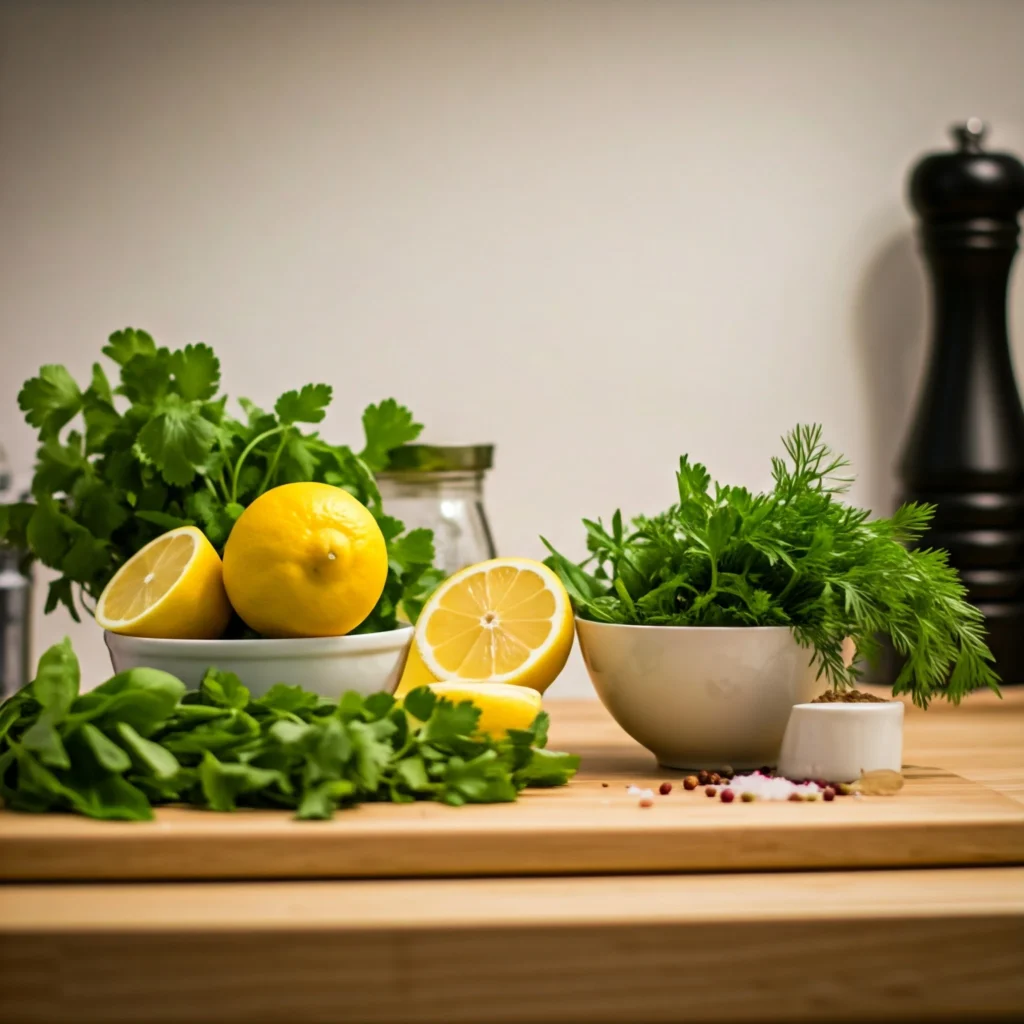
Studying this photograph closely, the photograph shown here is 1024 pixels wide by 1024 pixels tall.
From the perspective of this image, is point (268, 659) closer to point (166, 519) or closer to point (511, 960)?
point (166, 519)

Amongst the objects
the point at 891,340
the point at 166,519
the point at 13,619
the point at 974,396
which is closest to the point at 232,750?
the point at 166,519

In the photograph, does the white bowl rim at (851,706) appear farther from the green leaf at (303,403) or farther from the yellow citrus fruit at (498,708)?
the green leaf at (303,403)

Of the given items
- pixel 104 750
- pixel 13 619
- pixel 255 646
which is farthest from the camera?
pixel 13 619

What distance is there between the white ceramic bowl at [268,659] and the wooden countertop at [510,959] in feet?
0.63

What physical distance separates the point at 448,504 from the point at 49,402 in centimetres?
35

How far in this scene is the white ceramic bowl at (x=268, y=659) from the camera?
749mm

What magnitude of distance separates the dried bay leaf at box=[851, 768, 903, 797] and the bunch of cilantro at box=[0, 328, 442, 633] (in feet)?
1.10

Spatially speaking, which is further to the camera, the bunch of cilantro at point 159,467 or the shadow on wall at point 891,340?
the shadow on wall at point 891,340

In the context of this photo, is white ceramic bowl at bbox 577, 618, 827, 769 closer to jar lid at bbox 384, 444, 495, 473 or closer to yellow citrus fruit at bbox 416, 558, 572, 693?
yellow citrus fruit at bbox 416, 558, 572, 693

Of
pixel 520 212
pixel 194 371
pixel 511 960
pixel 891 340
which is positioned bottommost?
pixel 511 960

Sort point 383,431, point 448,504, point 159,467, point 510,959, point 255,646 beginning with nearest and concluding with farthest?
point 510,959 < point 255,646 < point 159,467 < point 383,431 < point 448,504

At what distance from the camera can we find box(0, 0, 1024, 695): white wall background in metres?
1.47

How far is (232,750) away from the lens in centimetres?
67

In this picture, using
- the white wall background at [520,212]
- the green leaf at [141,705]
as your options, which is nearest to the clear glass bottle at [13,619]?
the white wall background at [520,212]
